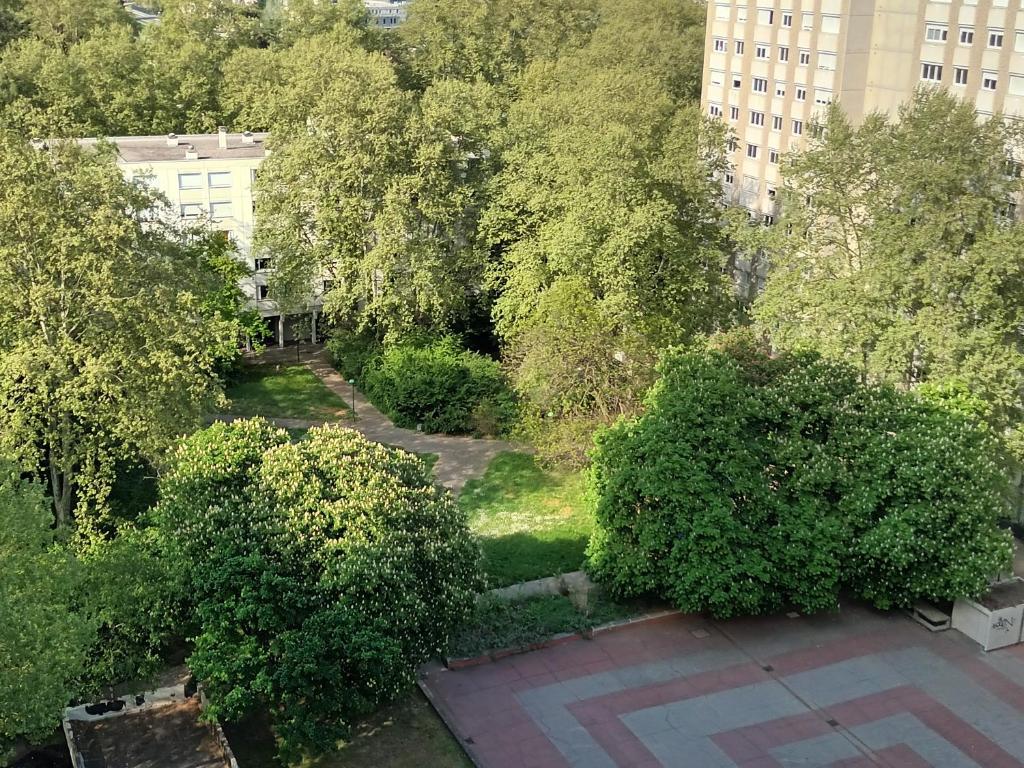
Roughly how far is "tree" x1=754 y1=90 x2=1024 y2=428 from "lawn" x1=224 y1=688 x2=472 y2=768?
50.2 ft

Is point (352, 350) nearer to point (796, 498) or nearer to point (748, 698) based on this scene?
point (796, 498)

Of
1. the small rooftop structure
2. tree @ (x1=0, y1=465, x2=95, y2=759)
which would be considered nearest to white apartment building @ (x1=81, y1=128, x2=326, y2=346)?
the small rooftop structure

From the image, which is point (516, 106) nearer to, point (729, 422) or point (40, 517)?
point (729, 422)

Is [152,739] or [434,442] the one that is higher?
[434,442]

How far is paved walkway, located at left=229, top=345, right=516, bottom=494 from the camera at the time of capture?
43.1 m

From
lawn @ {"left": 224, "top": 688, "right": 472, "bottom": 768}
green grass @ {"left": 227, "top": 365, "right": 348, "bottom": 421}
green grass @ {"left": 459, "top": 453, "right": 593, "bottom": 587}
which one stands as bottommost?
lawn @ {"left": 224, "top": 688, "right": 472, "bottom": 768}

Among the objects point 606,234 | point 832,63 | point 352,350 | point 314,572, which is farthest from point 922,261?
point 352,350

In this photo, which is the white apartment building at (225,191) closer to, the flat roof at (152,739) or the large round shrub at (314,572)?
the large round shrub at (314,572)

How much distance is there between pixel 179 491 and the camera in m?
29.0

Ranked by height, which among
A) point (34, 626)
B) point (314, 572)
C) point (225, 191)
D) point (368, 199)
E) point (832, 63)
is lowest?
point (314, 572)

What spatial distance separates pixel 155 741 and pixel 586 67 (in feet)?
148

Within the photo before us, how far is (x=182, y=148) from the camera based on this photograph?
2256 inches

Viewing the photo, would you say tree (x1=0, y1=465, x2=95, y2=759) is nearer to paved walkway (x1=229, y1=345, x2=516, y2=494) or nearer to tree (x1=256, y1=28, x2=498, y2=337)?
paved walkway (x1=229, y1=345, x2=516, y2=494)

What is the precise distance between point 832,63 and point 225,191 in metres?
27.4
